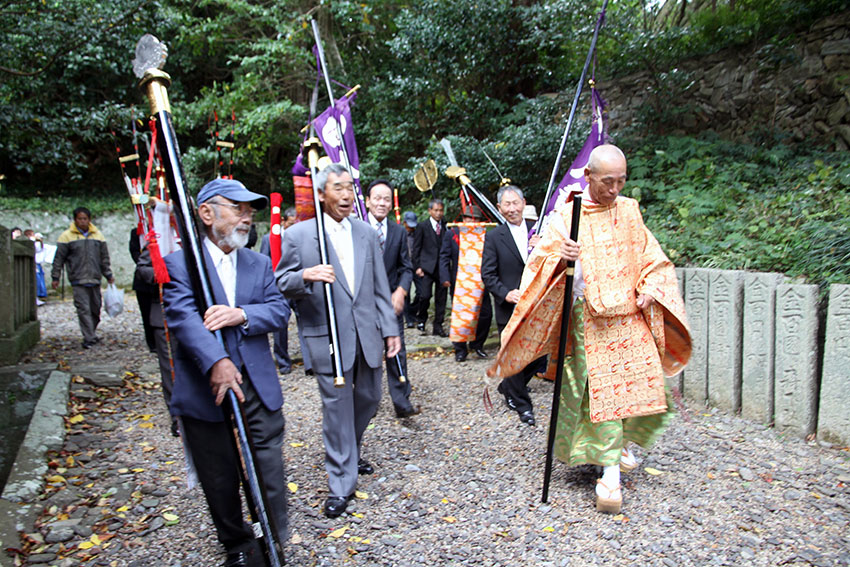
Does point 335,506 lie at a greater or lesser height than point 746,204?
lesser

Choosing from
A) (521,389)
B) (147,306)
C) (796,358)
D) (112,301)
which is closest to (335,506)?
(521,389)

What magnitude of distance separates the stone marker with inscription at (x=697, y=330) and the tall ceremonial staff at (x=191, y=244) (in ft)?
12.8

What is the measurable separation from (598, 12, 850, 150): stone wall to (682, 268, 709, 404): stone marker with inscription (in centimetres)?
377

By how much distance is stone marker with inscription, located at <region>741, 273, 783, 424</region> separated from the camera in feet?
14.5

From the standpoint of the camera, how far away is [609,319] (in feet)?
11.3

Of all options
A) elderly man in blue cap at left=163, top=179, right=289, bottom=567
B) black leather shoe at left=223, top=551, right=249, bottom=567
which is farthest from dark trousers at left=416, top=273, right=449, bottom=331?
black leather shoe at left=223, top=551, right=249, bottom=567

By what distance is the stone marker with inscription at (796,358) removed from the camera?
4.15 meters

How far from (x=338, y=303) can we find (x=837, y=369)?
11.0 feet

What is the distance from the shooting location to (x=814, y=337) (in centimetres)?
414

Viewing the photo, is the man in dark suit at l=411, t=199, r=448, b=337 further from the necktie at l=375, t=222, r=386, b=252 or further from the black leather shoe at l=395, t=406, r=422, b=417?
the black leather shoe at l=395, t=406, r=422, b=417

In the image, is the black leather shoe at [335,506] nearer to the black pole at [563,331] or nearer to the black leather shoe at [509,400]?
the black pole at [563,331]

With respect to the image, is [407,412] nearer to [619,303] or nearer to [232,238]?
[619,303]

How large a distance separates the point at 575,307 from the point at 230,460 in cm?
214

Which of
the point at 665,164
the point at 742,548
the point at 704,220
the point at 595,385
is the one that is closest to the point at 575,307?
the point at 595,385
